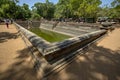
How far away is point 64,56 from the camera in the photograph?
4730 mm

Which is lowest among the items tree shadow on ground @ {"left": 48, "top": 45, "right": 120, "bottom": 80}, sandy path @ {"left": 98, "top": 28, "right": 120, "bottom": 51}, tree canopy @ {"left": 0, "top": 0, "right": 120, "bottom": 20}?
tree shadow on ground @ {"left": 48, "top": 45, "right": 120, "bottom": 80}

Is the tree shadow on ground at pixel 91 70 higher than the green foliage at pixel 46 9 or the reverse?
the reverse

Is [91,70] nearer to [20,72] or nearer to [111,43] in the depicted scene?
[20,72]

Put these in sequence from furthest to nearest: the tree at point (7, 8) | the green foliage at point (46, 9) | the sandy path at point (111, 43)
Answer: the green foliage at point (46, 9) → the tree at point (7, 8) → the sandy path at point (111, 43)

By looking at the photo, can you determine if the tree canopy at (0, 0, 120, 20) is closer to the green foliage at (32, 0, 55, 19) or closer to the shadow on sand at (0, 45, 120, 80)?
the green foliage at (32, 0, 55, 19)

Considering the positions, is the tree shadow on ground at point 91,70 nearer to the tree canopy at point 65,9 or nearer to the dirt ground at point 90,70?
the dirt ground at point 90,70

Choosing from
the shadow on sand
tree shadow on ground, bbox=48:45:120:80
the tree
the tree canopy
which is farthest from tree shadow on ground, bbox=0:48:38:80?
the tree

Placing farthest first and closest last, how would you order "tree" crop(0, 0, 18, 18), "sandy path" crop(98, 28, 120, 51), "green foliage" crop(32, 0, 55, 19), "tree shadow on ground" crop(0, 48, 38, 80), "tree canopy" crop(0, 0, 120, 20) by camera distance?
"green foliage" crop(32, 0, 55, 19) → "tree" crop(0, 0, 18, 18) → "tree canopy" crop(0, 0, 120, 20) → "sandy path" crop(98, 28, 120, 51) → "tree shadow on ground" crop(0, 48, 38, 80)

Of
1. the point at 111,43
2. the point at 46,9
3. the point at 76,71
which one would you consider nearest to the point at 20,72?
the point at 76,71

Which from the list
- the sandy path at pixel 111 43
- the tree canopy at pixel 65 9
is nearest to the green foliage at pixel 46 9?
the tree canopy at pixel 65 9

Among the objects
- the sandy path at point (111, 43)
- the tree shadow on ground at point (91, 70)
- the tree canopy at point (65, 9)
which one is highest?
the tree canopy at point (65, 9)

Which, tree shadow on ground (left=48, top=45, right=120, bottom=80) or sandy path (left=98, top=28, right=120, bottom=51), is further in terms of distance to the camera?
sandy path (left=98, top=28, right=120, bottom=51)

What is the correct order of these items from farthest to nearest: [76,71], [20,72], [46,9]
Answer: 1. [46,9]
2. [76,71]
3. [20,72]

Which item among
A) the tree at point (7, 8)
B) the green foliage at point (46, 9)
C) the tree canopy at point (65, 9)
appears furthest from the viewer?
the green foliage at point (46, 9)
